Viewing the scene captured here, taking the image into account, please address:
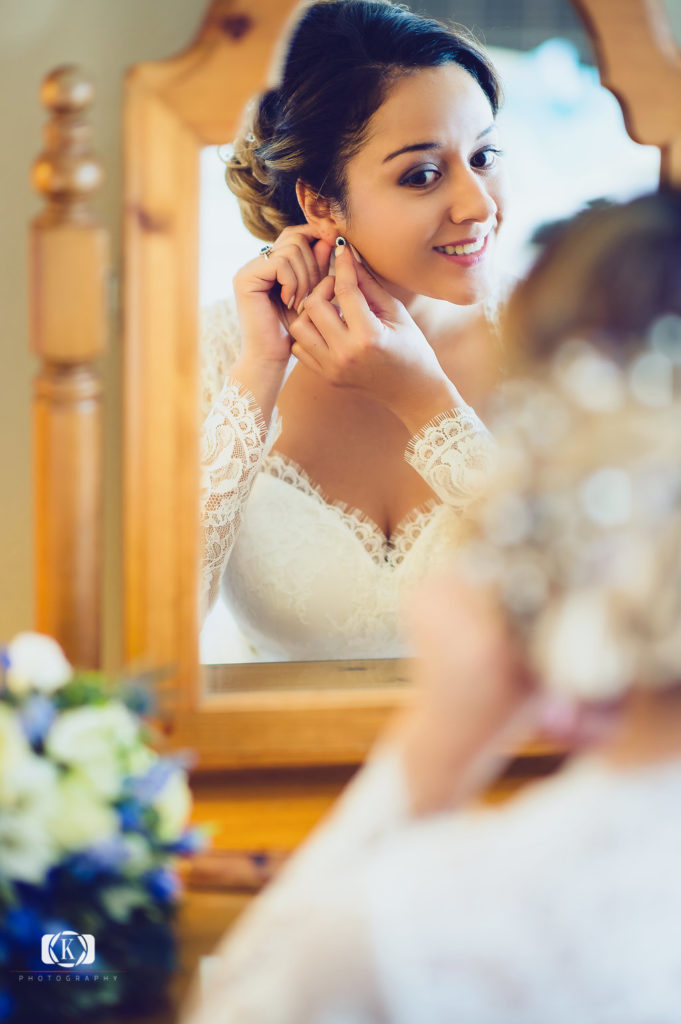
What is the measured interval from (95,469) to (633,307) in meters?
0.45

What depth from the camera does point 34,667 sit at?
715 millimetres

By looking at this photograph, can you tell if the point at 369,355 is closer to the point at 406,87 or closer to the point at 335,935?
the point at 406,87

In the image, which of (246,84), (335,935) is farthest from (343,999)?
(246,84)

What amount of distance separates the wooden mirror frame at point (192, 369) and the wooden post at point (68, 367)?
46mm

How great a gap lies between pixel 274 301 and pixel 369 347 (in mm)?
99

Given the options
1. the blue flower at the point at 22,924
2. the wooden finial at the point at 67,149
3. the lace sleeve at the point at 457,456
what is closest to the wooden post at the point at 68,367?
the wooden finial at the point at 67,149

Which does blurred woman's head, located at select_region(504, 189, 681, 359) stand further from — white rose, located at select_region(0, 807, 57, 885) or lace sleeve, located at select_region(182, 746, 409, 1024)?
white rose, located at select_region(0, 807, 57, 885)

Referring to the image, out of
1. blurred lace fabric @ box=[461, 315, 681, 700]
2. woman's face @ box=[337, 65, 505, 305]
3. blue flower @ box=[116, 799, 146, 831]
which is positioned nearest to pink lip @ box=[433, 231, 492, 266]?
woman's face @ box=[337, 65, 505, 305]

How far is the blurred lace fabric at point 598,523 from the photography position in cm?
49

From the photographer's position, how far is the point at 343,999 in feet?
1.64

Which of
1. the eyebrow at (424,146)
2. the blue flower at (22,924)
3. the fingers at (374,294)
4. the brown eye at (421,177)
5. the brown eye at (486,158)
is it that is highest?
the eyebrow at (424,146)

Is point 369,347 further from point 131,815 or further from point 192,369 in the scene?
point 131,815

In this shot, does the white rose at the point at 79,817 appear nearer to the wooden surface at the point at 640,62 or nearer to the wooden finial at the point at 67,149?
the wooden finial at the point at 67,149

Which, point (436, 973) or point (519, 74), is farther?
point (519, 74)
